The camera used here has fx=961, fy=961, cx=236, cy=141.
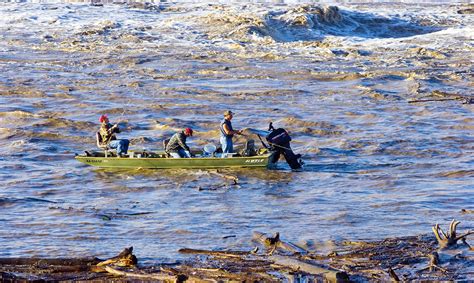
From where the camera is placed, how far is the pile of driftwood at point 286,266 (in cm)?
983

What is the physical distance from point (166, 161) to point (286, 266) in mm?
8497

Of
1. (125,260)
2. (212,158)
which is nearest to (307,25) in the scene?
(212,158)

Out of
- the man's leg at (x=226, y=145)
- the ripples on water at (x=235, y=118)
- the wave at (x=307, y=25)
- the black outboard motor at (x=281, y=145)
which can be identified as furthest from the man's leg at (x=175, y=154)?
the wave at (x=307, y=25)

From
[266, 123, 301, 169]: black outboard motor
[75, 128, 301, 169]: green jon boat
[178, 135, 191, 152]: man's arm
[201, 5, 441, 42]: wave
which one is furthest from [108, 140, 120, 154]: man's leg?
[201, 5, 441, 42]: wave

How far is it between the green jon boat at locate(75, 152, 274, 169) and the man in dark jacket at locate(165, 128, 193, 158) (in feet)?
→ 0.54

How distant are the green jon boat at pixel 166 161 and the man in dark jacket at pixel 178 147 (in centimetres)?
17

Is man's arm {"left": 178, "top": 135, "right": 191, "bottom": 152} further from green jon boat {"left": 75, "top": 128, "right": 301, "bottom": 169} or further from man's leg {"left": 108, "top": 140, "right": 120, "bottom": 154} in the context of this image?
man's leg {"left": 108, "top": 140, "right": 120, "bottom": 154}

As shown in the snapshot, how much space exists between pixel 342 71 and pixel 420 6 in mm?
22565

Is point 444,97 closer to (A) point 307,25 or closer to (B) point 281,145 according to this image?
(B) point 281,145

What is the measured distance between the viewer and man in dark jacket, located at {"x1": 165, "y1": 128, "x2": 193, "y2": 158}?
18.4m

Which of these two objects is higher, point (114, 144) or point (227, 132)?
point (227, 132)

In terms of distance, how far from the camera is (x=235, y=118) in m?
25.2

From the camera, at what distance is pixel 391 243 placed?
11.6 metres

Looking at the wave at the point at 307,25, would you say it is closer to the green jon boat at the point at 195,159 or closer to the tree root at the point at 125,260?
the green jon boat at the point at 195,159
